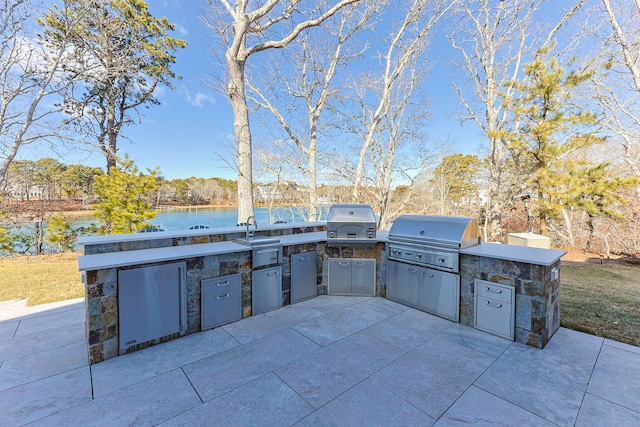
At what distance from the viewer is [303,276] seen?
3602 mm

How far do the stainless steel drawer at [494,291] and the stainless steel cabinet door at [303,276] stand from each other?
2.02 metres

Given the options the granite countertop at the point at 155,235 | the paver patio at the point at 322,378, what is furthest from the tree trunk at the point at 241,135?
the paver patio at the point at 322,378

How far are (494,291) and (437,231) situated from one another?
840 mm

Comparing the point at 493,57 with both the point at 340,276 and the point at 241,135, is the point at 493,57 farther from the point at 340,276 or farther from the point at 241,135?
the point at 340,276

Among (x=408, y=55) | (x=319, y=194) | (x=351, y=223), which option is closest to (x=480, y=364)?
(x=351, y=223)

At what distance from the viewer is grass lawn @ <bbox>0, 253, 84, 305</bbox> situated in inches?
153

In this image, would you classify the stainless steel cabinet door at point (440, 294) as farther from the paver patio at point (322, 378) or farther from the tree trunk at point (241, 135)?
the tree trunk at point (241, 135)

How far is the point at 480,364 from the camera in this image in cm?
220

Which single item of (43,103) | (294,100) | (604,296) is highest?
(294,100)

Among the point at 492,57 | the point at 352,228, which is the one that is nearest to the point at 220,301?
the point at 352,228

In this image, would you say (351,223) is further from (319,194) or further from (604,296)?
(319,194)

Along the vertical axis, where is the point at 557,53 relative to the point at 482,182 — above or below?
above

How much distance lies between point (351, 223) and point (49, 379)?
3234 millimetres

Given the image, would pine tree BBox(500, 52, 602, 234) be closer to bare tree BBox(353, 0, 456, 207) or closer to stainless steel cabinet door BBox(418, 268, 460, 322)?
bare tree BBox(353, 0, 456, 207)
